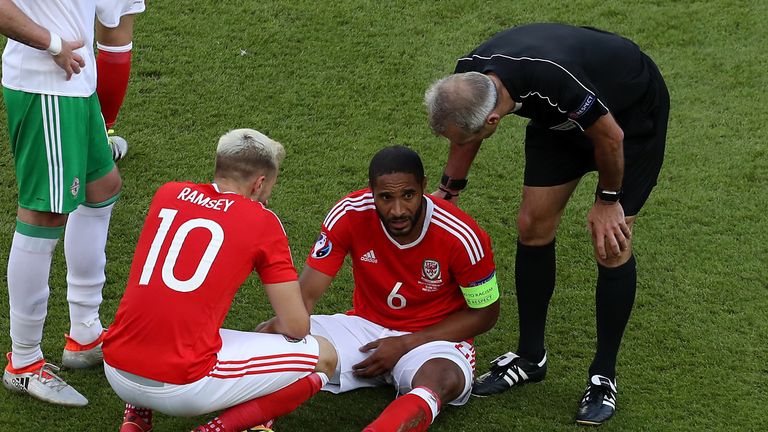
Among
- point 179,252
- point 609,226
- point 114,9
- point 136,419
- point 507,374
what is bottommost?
point 136,419

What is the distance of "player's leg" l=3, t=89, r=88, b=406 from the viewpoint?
152 inches

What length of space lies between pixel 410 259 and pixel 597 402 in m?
0.92

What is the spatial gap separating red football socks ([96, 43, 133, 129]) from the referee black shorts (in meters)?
2.02

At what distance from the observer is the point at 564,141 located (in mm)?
4145

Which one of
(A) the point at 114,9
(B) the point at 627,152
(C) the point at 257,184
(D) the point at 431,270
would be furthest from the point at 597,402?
(A) the point at 114,9

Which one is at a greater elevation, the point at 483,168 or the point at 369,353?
the point at 483,168

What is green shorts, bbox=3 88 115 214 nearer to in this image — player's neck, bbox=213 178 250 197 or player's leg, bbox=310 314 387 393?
player's neck, bbox=213 178 250 197

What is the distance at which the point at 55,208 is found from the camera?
3.90m

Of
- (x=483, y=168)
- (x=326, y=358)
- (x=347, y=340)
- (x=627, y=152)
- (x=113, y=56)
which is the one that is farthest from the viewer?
(x=483, y=168)

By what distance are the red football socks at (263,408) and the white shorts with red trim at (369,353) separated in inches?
15.9

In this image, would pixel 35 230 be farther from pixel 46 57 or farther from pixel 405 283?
pixel 405 283

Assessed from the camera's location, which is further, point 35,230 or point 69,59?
point 35,230

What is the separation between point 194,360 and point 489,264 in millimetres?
1215

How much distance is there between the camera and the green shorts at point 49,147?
3.86 meters
